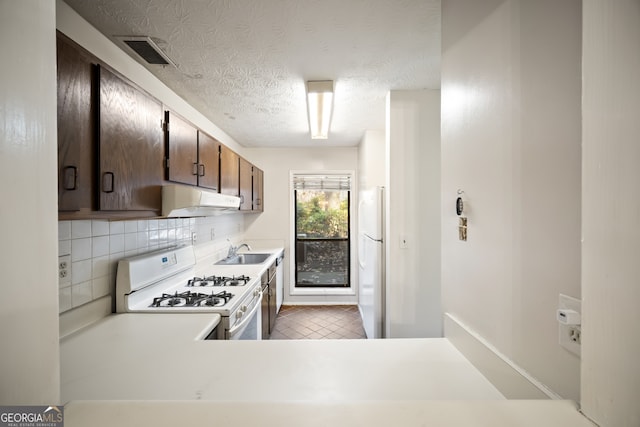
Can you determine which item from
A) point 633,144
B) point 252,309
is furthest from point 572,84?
point 252,309

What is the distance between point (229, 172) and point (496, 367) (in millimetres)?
2447

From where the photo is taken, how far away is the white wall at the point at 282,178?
14.2 feet

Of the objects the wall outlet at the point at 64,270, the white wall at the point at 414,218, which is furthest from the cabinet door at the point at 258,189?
the wall outlet at the point at 64,270

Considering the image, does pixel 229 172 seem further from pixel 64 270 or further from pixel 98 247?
pixel 64 270

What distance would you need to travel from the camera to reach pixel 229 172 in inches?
104

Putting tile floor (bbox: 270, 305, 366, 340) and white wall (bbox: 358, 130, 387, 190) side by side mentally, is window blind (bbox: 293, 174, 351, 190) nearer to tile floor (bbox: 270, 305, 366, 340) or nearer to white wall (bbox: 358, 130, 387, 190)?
white wall (bbox: 358, 130, 387, 190)

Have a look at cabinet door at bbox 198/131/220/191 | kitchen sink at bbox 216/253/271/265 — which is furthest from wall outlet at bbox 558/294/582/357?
kitchen sink at bbox 216/253/271/265

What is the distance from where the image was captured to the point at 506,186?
785 mm

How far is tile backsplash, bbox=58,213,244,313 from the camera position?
1356 mm

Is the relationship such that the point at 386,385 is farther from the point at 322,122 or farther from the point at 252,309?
the point at 322,122

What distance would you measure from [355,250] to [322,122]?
2202mm

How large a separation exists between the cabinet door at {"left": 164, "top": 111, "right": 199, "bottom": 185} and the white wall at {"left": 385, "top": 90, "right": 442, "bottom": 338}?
1.52 metres

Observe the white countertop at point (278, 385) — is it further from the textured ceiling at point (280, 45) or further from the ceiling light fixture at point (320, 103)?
Result: the ceiling light fixture at point (320, 103)

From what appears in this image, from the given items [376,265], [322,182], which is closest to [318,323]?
[376,265]
